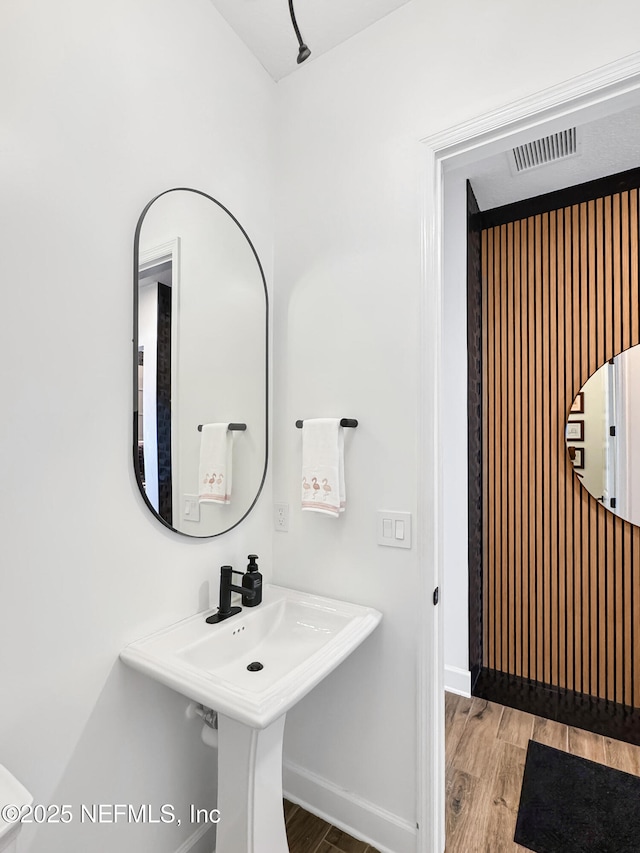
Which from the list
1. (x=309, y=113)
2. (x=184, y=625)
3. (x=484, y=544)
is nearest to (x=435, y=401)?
(x=184, y=625)

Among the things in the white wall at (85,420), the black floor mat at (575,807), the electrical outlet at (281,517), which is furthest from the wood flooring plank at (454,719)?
the electrical outlet at (281,517)

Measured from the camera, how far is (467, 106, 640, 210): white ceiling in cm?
196

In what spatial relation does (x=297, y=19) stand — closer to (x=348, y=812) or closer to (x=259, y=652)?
(x=259, y=652)

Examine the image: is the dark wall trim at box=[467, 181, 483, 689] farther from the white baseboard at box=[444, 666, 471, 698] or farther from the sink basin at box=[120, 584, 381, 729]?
the sink basin at box=[120, 584, 381, 729]

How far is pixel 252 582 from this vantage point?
1.42 metres

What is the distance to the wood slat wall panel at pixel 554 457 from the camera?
7.22 feet

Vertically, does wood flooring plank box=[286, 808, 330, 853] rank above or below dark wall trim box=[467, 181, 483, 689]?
below

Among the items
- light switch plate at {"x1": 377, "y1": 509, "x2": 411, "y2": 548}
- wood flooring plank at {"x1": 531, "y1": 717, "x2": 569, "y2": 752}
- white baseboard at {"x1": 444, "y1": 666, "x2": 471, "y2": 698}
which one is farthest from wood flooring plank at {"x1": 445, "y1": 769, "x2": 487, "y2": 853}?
light switch plate at {"x1": 377, "y1": 509, "x2": 411, "y2": 548}

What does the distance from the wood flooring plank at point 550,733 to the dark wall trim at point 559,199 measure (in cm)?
257

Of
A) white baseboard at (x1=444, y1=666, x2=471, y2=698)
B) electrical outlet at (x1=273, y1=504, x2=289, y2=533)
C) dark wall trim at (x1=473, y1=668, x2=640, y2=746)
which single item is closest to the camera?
electrical outlet at (x1=273, y1=504, x2=289, y2=533)

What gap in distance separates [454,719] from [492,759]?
0.29 metres

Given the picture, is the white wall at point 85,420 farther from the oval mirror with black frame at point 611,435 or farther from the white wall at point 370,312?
the oval mirror with black frame at point 611,435

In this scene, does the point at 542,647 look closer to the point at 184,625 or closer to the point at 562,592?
the point at 562,592

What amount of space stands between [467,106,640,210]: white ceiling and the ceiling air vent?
3cm
